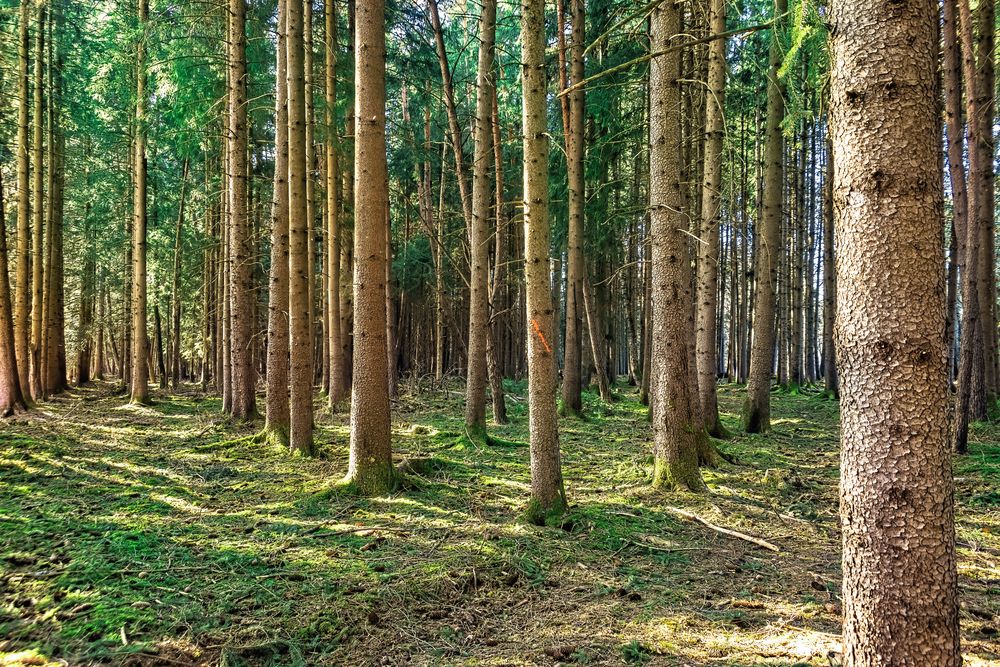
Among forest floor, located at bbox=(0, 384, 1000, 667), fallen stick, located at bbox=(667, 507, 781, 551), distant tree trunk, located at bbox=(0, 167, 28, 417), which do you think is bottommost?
fallen stick, located at bbox=(667, 507, 781, 551)

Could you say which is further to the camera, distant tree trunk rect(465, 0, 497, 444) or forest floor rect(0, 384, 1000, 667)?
distant tree trunk rect(465, 0, 497, 444)

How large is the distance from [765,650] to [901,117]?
2.86 metres

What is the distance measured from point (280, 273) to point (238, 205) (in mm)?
2440

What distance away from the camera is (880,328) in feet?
→ 7.55

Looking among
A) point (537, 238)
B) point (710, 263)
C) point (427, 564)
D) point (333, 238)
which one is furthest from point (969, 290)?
point (333, 238)

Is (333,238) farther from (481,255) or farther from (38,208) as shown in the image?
(38,208)

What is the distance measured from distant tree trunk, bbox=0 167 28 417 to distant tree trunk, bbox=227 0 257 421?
4.11 meters

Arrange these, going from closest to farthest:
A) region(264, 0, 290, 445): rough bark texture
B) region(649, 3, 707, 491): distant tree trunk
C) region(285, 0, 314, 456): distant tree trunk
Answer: region(649, 3, 707, 491): distant tree trunk
region(285, 0, 314, 456): distant tree trunk
region(264, 0, 290, 445): rough bark texture

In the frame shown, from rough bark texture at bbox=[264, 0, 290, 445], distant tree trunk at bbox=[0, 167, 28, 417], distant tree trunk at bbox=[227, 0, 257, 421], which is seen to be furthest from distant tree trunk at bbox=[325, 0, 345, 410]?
distant tree trunk at bbox=[0, 167, 28, 417]

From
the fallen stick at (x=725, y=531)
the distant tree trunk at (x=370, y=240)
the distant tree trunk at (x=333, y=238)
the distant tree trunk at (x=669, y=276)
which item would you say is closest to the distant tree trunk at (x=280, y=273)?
the distant tree trunk at (x=333, y=238)

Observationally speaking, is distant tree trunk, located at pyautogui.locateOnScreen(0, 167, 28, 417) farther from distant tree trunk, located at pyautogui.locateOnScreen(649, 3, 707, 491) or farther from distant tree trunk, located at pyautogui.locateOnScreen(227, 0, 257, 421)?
distant tree trunk, located at pyautogui.locateOnScreen(649, 3, 707, 491)

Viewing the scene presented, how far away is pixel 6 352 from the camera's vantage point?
10898 mm

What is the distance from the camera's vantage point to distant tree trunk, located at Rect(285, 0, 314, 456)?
820 cm

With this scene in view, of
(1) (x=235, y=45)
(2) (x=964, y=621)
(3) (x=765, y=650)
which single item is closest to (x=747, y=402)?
(2) (x=964, y=621)
